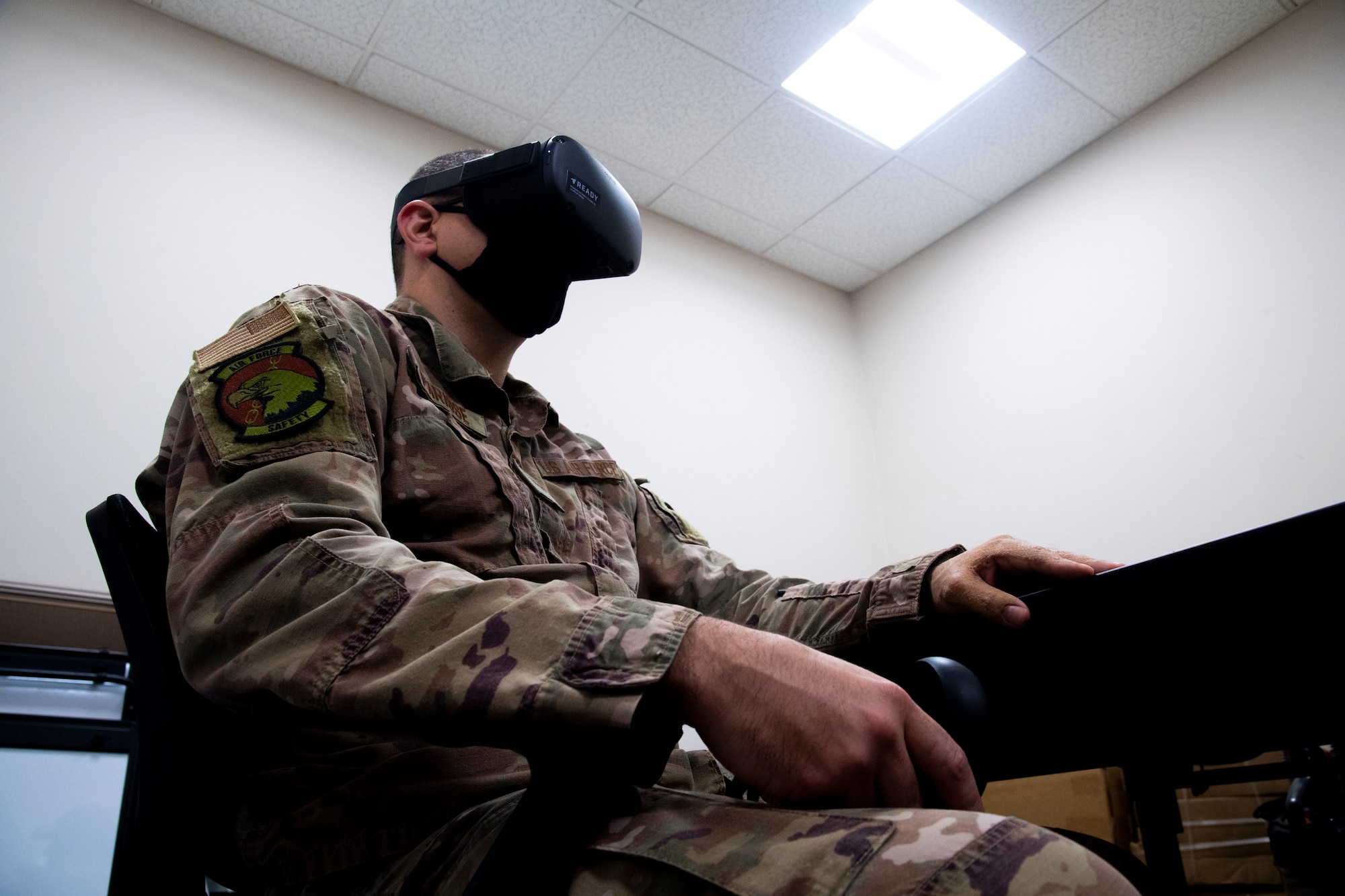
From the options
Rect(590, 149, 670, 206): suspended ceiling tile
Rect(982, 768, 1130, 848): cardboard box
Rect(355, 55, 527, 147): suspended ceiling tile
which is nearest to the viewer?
Rect(982, 768, 1130, 848): cardboard box

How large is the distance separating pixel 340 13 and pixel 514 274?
1.55m

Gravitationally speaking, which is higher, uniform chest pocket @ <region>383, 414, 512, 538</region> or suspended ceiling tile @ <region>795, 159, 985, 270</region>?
suspended ceiling tile @ <region>795, 159, 985, 270</region>

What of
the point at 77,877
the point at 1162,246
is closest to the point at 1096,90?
the point at 1162,246

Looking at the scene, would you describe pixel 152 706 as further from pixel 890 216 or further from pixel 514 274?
pixel 890 216

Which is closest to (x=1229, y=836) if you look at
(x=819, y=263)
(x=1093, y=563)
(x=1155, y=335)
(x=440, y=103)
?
(x=1155, y=335)

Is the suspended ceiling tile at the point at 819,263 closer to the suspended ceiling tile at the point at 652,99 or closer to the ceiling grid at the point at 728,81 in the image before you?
the ceiling grid at the point at 728,81

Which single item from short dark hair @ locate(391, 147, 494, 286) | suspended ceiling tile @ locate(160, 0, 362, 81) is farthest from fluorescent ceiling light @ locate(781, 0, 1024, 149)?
short dark hair @ locate(391, 147, 494, 286)

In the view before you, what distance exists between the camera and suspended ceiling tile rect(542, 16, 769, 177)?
2283mm

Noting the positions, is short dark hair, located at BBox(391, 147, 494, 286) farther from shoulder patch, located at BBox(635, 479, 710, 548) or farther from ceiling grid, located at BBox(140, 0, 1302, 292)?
ceiling grid, located at BBox(140, 0, 1302, 292)

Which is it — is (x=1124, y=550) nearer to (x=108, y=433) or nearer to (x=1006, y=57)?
(x=1006, y=57)

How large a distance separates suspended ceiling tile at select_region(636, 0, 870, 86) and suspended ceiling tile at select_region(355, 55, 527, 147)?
23.5 inches

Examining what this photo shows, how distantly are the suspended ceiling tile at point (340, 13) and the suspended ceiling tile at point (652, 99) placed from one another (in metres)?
0.53

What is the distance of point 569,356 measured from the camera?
8.04 ft

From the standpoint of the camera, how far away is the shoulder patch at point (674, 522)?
1161mm
